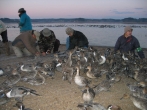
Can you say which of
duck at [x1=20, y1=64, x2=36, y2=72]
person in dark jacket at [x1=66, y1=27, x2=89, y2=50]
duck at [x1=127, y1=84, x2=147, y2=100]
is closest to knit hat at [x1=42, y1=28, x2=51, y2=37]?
person in dark jacket at [x1=66, y1=27, x2=89, y2=50]

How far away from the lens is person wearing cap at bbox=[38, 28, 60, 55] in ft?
30.5

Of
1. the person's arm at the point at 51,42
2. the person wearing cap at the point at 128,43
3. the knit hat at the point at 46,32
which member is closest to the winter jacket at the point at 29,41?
the knit hat at the point at 46,32

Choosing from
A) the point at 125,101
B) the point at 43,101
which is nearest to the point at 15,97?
the point at 43,101

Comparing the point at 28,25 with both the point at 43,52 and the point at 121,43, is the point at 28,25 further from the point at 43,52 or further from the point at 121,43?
the point at 121,43

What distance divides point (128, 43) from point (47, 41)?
375 cm

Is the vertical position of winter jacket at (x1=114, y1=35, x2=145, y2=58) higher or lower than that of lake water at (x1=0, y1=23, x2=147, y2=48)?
higher

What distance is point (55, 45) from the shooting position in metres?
10.1

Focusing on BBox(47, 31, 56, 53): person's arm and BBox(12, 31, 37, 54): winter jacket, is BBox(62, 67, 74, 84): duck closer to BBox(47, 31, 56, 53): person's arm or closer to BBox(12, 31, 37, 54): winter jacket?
BBox(12, 31, 37, 54): winter jacket

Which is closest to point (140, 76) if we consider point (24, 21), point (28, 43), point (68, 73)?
point (68, 73)

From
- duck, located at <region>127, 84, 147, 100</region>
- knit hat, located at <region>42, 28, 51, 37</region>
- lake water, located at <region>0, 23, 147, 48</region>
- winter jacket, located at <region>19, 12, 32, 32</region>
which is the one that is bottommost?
lake water, located at <region>0, 23, 147, 48</region>

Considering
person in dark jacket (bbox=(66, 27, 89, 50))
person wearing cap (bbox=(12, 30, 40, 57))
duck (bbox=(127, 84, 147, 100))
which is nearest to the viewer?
duck (bbox=(127, 84, 147, 100))

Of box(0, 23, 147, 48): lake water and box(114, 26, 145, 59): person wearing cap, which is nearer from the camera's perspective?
box(114, 26, 145, 59): person wearing cap

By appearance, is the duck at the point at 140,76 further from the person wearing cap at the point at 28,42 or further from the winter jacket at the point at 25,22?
the winter jacket at the point at 25,22

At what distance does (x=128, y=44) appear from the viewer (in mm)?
8461
